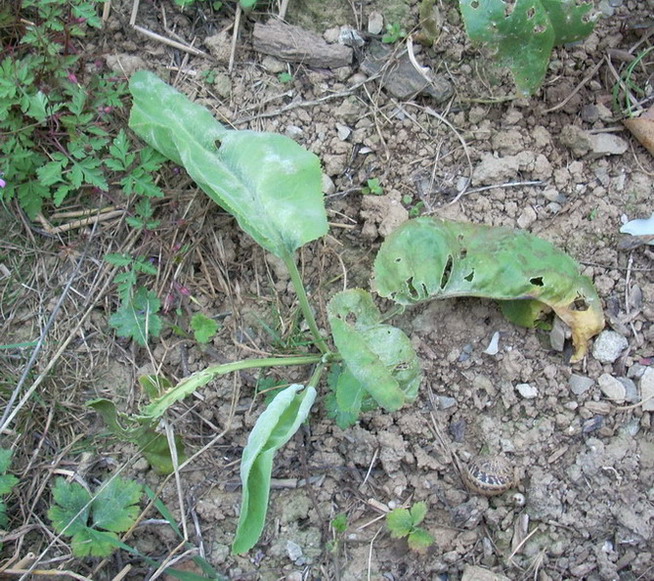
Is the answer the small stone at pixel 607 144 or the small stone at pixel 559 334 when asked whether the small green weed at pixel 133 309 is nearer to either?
the small stone at pixel 559 334

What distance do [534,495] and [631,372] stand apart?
484 mm

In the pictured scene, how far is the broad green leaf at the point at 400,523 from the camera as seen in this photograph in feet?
6.93

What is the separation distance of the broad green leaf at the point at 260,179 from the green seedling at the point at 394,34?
0.58 metres

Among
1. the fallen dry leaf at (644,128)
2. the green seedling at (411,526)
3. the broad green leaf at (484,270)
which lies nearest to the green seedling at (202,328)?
the broad green leaf at (484,270)

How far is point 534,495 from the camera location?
215cm

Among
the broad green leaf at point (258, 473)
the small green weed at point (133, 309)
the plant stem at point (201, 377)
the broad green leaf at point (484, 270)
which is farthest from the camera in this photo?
the small green weed at point (133, 309)

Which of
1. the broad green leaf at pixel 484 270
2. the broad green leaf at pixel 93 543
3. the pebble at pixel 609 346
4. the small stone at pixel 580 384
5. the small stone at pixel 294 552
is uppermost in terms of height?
the broad green leaf at pixel 484 270

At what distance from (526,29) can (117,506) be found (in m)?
1.94

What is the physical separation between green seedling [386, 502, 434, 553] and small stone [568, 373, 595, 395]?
0.59 m

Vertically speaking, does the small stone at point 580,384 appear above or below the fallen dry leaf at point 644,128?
below

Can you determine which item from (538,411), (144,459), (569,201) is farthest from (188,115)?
(538,411)

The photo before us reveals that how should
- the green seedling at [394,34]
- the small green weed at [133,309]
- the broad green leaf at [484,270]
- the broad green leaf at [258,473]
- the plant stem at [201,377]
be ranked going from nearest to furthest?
the broad green leaf at [258,473] → the plant stem at [201,377] → the broad green leaf at [484,270] → the small green weed at [133,309] → the green seedling at [394,34]

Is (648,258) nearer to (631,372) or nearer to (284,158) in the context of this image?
(631,372)

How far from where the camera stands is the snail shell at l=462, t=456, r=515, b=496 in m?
2.12
